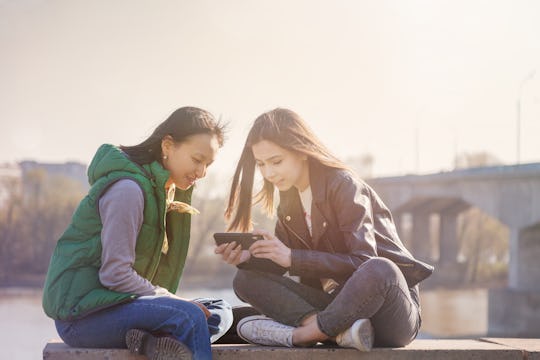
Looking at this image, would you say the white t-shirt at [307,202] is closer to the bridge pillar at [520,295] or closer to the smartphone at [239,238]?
the smartphone at [239,238]

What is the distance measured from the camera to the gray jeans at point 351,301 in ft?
12.7

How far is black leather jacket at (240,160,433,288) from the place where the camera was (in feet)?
13.0

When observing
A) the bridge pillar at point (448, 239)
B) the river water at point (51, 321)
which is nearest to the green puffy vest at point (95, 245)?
the river water at point (51, 321)

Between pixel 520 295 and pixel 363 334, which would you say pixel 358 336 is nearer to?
pixel 363 334

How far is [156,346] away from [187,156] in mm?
978

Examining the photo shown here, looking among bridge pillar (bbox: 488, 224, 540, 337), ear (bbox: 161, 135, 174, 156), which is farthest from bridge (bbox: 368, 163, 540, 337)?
ear (bbox: 161, 135, 174, 156)

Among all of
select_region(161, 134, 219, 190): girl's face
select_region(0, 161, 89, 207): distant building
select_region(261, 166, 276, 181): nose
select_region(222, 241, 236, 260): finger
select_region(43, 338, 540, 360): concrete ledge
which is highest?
select_region(161, 134, 219, 190): girl's face

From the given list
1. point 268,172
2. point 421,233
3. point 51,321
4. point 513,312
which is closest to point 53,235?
point 51,321

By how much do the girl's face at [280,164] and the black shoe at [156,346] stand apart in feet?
3.79

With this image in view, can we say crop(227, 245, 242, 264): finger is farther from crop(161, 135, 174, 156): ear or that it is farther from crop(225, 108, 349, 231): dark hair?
crop(161, 135, 174, 156): ear

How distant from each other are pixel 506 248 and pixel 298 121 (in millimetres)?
48927

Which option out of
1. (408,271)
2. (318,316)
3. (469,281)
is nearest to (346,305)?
(318,316)

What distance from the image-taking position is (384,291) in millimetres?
3867

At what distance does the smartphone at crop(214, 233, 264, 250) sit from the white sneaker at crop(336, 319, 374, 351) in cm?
65
